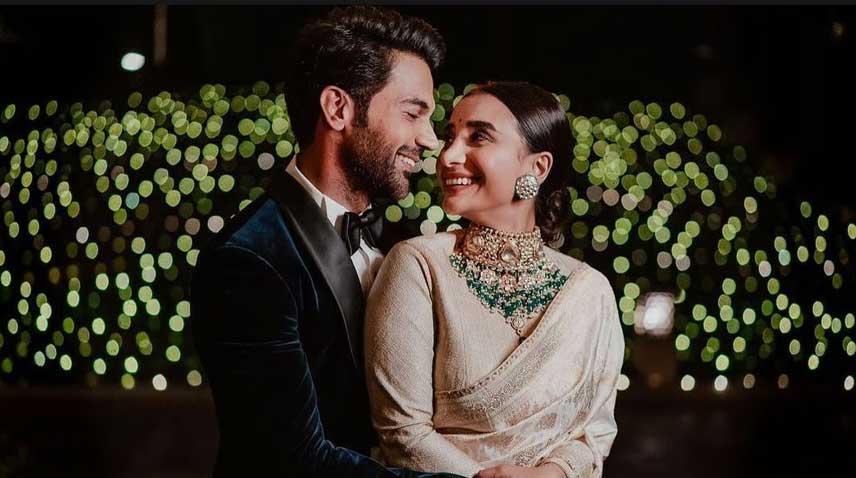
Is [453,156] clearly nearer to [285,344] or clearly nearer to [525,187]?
[525,187]

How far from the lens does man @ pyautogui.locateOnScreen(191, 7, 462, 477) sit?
1.47m

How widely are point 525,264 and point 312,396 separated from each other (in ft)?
1.24

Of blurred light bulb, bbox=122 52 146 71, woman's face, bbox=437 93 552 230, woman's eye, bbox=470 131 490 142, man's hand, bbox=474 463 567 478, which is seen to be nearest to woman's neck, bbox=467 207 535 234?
woman's face, bbox=437 93 552 230

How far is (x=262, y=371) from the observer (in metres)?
1.47

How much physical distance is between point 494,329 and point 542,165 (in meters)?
0.27

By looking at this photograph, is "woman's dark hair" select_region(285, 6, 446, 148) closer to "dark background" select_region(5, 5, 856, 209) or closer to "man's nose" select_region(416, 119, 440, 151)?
"man's nose" select_region(416, 119, 440, 151)

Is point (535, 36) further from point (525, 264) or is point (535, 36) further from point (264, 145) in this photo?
point (525, 264)

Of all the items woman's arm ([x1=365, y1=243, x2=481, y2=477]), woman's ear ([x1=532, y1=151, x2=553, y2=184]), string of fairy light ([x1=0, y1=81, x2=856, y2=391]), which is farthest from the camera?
string of fairy light ([x1=0, y1=81, x2=856, y2=391])

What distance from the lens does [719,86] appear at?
247 cm

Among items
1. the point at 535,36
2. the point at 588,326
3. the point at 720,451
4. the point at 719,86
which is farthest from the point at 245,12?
the point at 720,451

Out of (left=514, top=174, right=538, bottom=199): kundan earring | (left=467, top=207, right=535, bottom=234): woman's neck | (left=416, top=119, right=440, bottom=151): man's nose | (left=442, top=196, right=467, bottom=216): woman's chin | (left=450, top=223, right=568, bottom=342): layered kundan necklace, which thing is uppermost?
(left=416, top=119, right=440, bottom=151): man's nose

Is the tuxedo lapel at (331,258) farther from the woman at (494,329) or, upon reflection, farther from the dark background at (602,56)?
the dark background at (602,56)

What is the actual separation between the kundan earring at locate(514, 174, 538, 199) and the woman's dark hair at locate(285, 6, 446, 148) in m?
0.26

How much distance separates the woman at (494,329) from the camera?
144 centimetres
